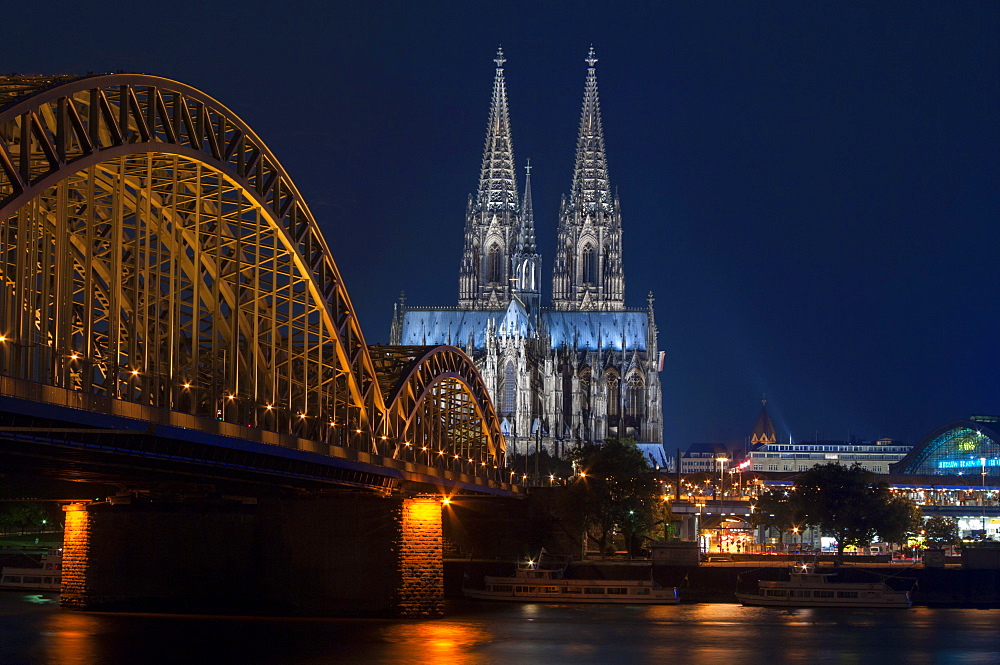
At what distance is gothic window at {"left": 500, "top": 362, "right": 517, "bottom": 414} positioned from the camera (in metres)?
191

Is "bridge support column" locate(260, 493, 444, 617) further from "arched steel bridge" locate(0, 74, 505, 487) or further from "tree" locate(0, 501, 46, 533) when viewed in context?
"tree" locate(0, 501, 46, 533)

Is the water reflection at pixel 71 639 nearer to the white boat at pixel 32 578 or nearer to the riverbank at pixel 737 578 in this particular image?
the white boat at pixel 32 578

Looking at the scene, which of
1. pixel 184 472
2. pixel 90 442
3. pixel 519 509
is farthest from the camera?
pixel 519 509

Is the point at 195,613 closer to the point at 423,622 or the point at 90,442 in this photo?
the point at 423,622

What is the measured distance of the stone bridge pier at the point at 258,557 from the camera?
2788 inches

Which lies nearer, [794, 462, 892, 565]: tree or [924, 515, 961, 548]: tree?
[794, 462, 892, 565]: tree

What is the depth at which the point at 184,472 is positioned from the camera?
55.9 metres

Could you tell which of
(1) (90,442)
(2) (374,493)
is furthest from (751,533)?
(1) (90,442)

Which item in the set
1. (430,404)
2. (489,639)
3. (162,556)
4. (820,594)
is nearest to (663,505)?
(820,594)

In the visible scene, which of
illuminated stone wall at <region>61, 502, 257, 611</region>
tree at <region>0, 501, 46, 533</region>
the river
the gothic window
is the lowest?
the river

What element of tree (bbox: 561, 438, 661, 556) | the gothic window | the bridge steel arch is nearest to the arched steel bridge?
the bridge steel arch

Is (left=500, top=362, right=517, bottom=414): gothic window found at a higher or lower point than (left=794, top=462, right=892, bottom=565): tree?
higher

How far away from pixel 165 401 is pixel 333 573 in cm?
2565

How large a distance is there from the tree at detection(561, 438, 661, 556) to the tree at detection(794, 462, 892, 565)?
16923mm
